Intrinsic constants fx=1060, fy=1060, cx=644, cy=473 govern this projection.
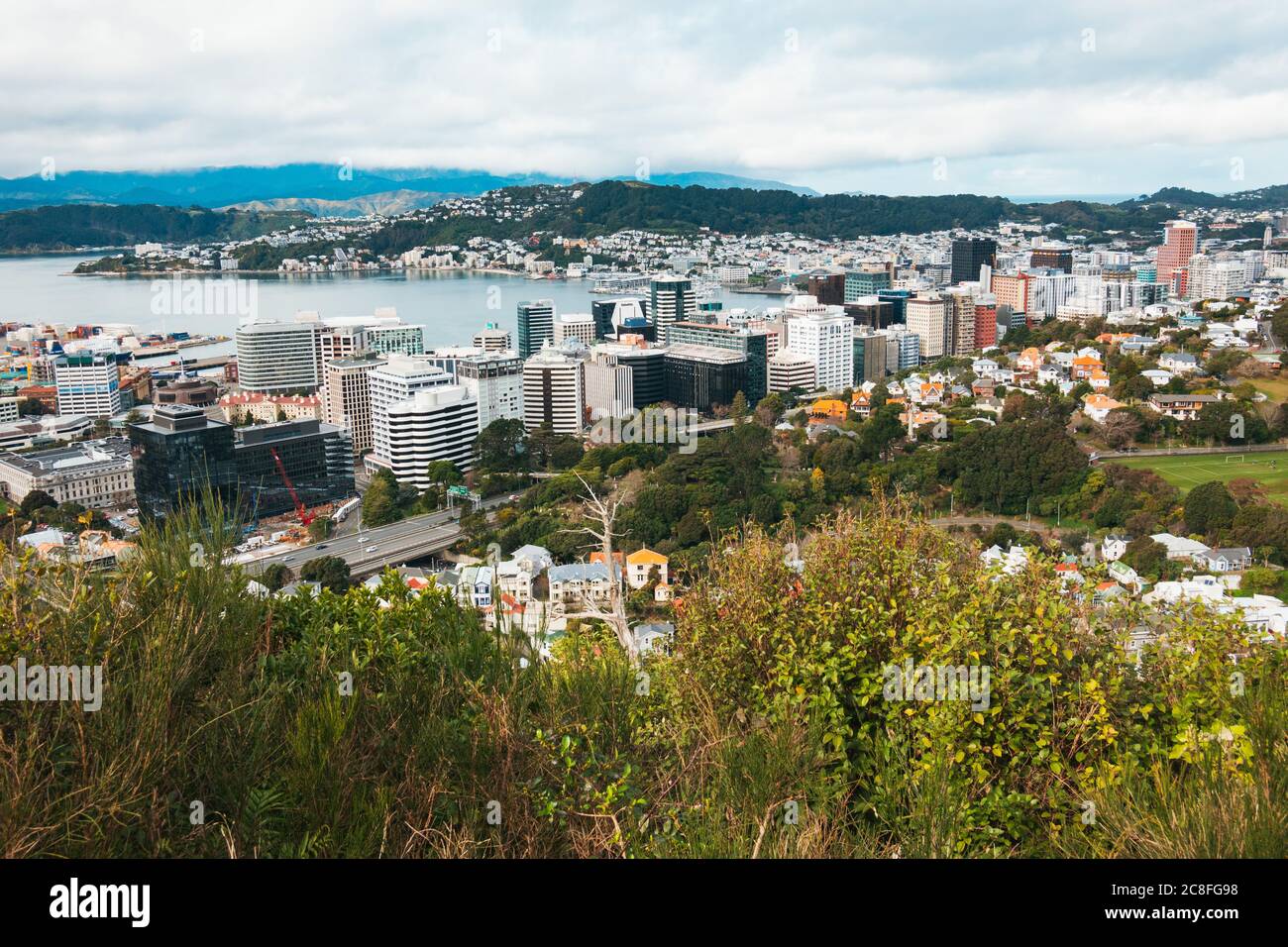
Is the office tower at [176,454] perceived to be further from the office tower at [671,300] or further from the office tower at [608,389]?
the office tower at [671,300]

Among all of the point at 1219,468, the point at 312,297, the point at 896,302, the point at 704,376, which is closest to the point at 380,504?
the point at 704,376

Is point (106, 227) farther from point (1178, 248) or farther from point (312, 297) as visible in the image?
point (1178, 248)

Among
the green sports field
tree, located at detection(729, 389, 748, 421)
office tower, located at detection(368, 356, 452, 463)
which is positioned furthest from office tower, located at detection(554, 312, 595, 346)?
the green sports field

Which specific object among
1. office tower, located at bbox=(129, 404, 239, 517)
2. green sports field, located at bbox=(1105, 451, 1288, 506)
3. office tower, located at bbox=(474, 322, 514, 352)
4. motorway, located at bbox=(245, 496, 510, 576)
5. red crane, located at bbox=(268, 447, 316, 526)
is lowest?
motorway, located at bbox=(245, 496, 510, 576)

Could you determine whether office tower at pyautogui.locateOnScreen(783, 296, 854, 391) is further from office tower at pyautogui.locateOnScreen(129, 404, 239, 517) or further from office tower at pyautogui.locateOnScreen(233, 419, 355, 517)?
office tower at pyautogui.locateOnScreen(129, 404, 239, 517)

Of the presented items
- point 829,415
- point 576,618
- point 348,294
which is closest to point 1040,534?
point 829,415

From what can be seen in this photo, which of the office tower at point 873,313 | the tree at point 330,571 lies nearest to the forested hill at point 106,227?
the office tower at point 873,313
